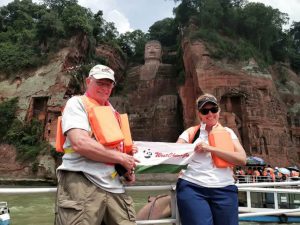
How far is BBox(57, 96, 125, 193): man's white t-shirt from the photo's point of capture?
241cm

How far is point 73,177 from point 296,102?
4205cm

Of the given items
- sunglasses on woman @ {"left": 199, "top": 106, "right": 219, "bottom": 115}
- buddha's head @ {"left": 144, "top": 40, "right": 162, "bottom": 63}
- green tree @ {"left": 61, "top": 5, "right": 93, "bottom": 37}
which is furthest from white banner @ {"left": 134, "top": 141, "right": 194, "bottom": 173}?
buddha's head @ {"left": 144, "top": 40, "right": 162, "bottom": 63}

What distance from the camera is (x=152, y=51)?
52.2m

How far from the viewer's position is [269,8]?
4012cm

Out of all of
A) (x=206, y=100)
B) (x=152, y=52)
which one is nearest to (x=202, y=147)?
(x=206, y=100)

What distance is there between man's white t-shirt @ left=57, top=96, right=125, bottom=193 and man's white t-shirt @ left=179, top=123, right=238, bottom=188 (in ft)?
2.57

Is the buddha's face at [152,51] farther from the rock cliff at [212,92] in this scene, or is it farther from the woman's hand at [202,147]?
the woman's hand at [202,147]

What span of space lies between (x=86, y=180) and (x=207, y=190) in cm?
112

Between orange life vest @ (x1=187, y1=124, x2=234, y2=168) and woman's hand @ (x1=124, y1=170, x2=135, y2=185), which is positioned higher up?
orange life vest @ (x1=187, y1=124, x2=234, y2=168)

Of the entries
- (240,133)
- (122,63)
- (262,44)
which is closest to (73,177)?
(240,133)

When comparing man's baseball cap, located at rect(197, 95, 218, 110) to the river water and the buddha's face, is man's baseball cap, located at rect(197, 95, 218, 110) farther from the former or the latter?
the buddha's face

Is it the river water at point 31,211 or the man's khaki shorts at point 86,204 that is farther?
the river water at point 31,211

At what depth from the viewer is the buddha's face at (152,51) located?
5172 centimetres

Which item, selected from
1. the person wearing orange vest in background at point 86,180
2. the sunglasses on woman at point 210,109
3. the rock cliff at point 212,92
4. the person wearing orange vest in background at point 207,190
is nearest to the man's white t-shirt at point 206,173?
the person wearing orange vest in background at point 207,190
